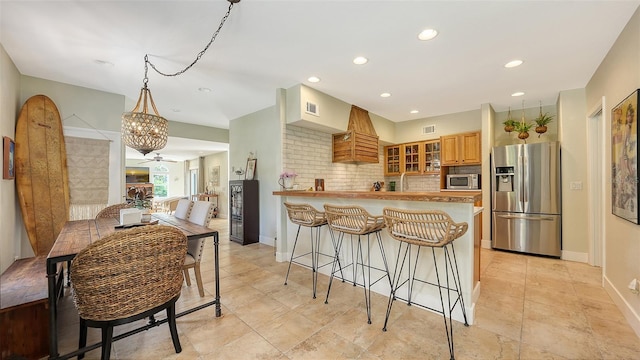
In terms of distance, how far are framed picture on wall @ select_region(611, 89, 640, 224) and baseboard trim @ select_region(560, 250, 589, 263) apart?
180 cm

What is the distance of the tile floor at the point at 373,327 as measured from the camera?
179 cm

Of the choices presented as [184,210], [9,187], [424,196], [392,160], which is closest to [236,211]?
[184,210]

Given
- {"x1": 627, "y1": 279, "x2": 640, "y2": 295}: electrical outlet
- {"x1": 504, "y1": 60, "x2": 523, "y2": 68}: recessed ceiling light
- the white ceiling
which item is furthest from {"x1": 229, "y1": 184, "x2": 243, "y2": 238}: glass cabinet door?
{"x1": 627, "y1": 279, "x2": 640, "y2": 295}: electrical outlet

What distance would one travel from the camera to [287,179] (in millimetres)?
3785

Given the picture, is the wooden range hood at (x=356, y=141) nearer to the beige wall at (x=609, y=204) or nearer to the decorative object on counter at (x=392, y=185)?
the decorative object on counter at (x=392, y=185)

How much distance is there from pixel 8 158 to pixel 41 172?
540mm

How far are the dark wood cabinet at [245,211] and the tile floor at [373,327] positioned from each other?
6.07 ft

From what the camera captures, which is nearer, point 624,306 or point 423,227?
point 423,227

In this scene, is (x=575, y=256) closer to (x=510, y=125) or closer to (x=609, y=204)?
(x=609, y=204)

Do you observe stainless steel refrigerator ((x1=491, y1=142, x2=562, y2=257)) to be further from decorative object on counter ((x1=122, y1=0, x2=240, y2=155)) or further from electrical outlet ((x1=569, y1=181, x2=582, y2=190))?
decorative object on counter ((x1=122, y1=0, x2=240, y2=155))

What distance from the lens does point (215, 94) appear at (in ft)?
13.6

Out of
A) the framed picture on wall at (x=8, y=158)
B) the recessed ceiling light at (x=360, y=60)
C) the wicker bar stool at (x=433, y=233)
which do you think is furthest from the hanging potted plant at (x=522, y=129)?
the framed picture on wall at (x=8, y=158)

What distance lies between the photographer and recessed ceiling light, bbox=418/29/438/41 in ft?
7.83

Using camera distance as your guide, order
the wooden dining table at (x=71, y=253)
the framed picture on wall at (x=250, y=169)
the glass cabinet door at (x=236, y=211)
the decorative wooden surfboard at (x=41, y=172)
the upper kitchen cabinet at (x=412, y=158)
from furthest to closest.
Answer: the upper kitchen cabinet at (x=412, y=158), the framed picture on wall at (x=250, y=169), the glass cabinet door at (x=236, y=211), the decorative wooden surfboard at (x=41, y=172), the wooden dining table at (x=71, y=253)
